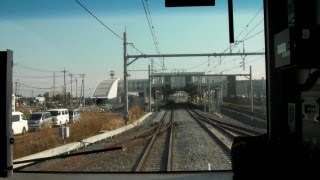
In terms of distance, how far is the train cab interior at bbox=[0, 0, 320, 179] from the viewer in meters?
3.07

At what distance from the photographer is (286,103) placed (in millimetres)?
3947

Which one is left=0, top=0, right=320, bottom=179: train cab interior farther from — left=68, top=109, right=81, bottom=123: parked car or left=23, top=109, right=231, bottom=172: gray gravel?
left=68, top=109, right=81, bottom=123: parked car

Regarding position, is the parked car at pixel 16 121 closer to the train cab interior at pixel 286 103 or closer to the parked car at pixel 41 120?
the train cab interior at pixel 286 103

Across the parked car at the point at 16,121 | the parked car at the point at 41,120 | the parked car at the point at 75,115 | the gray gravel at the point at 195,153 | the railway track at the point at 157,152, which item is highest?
the parked car at the point at 16,121

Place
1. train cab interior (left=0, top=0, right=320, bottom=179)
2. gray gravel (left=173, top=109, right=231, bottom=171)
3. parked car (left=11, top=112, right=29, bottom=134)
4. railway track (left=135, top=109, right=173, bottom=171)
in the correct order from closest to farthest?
train cab interior (left=0, top=0, right=320, bottom=179) < parked car (left=11, top=112, right=29, bottom=134) < gray gravel (left=173, top=109, right=231, bottom=171) < railway track (left=135, top=109, right=173, bottom=171)

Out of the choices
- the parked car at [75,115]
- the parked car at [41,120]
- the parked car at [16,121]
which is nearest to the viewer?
the parked car at [16,121]

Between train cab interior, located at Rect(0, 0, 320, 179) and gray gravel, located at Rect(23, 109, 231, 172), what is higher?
train cab interior, located at Rect(0, 0, 320, 179)

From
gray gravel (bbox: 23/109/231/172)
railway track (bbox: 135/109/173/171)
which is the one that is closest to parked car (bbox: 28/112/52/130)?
gray gravel (bbox: 23/109/231/172)

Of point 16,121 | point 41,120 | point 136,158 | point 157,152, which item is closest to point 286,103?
point 16,121

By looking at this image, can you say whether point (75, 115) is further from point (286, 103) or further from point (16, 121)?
point (286, 103)

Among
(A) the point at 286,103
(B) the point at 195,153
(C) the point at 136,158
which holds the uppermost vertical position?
(A) the point at 286,103

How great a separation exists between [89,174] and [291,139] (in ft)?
7.39

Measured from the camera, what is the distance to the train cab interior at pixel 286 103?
10.1 ft

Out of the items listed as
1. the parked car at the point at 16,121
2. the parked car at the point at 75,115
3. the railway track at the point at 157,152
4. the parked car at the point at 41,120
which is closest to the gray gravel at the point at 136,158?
the railway track at the point at 157,152
